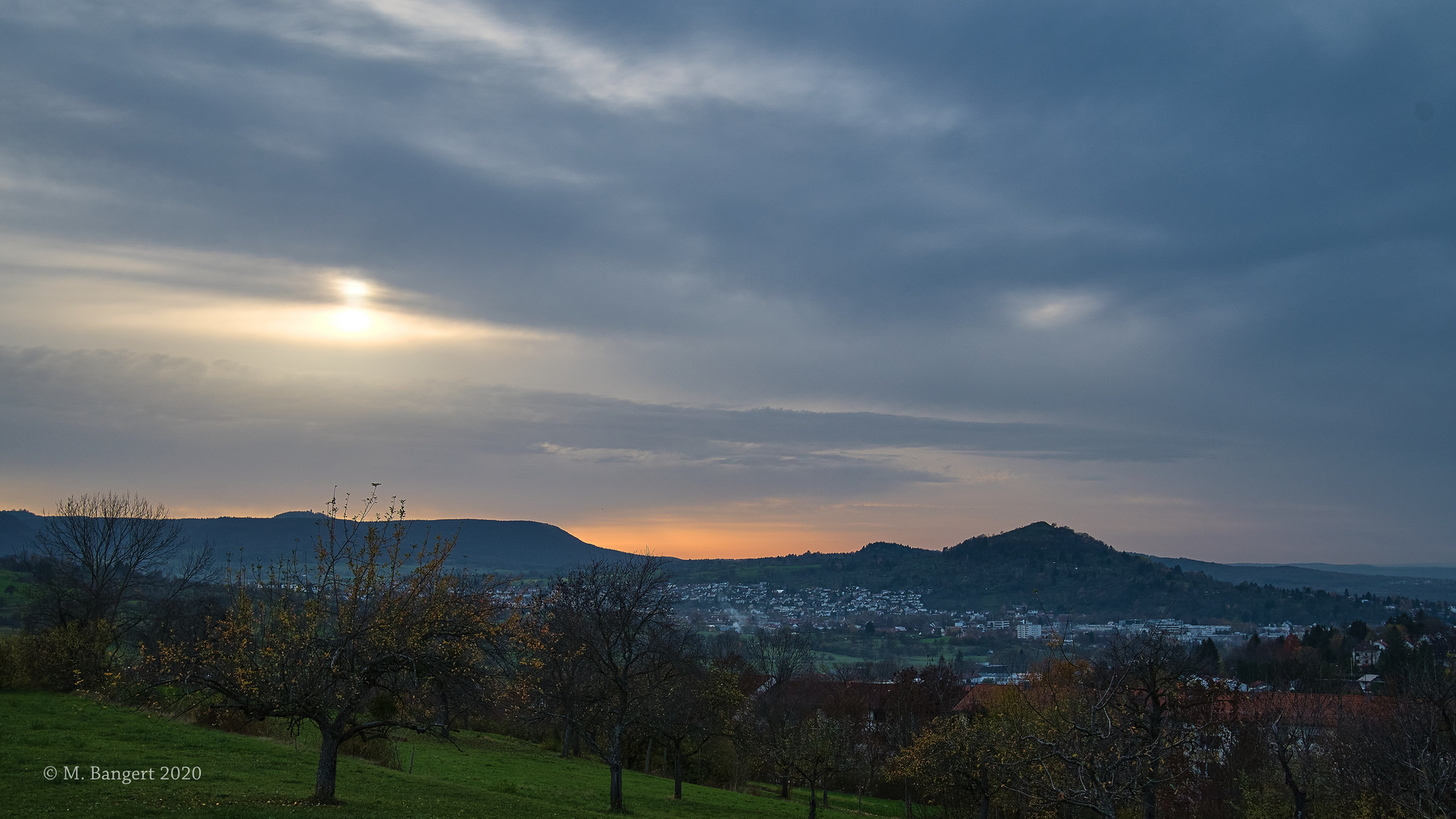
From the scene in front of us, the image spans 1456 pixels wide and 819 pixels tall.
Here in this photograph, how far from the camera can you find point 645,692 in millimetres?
41094

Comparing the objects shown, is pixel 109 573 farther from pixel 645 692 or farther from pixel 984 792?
pixel 984 792

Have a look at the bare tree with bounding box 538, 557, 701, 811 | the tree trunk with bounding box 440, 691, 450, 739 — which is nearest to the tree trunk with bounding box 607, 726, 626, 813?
the bare tree with bounding box 538, 557, 701, 811

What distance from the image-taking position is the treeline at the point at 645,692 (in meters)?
22.3

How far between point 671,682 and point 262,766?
26.4 metres

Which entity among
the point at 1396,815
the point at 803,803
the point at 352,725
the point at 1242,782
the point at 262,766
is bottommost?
the point at 803,803

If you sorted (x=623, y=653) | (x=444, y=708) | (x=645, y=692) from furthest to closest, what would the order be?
(x=645, y=692) → (x=623, y=653) → (x=444, y=708)

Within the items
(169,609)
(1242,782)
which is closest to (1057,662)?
(1242,782)

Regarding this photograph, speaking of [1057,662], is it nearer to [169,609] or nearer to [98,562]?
[169,609]

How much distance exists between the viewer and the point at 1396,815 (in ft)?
116

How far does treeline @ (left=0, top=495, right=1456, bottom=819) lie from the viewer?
2233 cm

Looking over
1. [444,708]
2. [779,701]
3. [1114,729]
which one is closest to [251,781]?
[444,708]

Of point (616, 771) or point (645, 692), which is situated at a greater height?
point (645, 692)

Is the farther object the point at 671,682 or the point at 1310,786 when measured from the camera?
the point at 671,682

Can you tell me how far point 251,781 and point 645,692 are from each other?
17986mm
